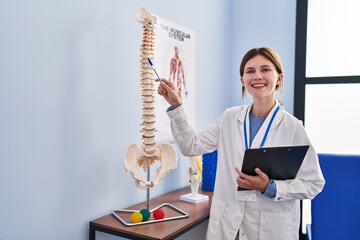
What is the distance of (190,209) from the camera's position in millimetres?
1714

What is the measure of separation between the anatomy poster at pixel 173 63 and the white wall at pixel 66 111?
0.12 meters

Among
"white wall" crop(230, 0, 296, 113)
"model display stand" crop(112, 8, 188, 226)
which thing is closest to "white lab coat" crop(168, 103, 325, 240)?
"model display stand" crop(112, 8, 188, 226)

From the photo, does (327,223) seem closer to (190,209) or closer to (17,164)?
(190,209)

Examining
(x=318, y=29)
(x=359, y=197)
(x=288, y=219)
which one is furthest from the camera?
(x=318, y=29)

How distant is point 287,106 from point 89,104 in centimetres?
167

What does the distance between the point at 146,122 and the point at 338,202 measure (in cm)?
98

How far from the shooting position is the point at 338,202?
1583 mm

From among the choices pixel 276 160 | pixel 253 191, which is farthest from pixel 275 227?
pixel 276 160

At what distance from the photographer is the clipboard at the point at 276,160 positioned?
130cm

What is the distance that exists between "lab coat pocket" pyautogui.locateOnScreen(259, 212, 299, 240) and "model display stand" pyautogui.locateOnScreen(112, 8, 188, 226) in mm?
368

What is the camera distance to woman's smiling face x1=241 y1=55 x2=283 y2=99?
58.7 inches

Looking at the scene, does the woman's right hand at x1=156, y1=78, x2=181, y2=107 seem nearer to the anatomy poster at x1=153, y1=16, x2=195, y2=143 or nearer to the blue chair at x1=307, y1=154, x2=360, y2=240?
the anatomy poster at x1=153, y1=16, x2=195, y2=143

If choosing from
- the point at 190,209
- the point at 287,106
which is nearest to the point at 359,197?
the point at 190,209

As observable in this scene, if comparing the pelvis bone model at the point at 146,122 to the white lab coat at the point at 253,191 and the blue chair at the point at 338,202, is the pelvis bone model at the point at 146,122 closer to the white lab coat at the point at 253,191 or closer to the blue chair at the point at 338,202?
the white lab coat at the point at 253,191
